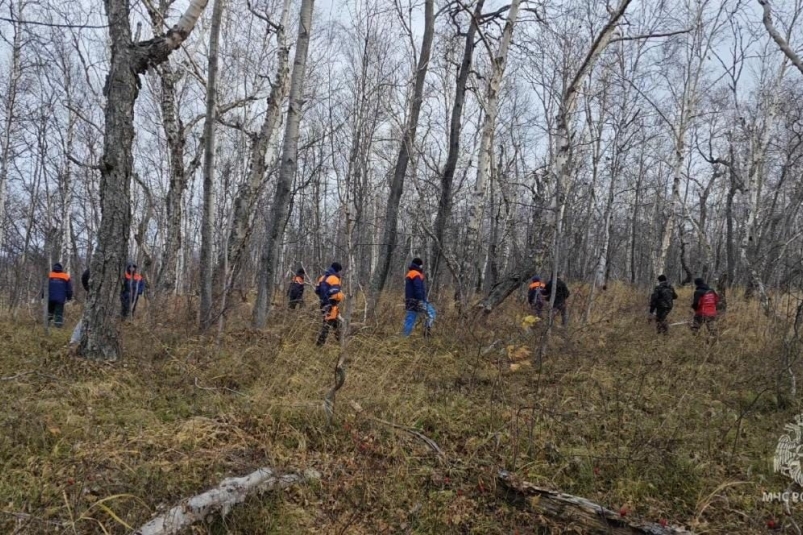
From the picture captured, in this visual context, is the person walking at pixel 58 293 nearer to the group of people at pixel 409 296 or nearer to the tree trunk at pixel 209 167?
the tree trunk at pixel 209 167

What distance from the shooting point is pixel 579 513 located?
3145 mm

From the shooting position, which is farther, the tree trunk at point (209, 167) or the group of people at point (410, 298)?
the group of people at point (410, 298)

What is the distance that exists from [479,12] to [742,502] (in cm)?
986

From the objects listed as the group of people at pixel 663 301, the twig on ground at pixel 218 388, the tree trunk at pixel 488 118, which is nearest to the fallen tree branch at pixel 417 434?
the twig on ground at pixel 218 388

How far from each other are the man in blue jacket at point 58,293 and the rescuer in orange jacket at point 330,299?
5155 mm

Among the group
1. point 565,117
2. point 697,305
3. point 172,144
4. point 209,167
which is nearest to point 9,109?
point 172,144

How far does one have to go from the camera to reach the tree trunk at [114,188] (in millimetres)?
5105

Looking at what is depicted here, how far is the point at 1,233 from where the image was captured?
40.6ft

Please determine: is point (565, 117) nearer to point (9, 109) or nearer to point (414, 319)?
point (414, 319)

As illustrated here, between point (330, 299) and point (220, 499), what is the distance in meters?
3.71

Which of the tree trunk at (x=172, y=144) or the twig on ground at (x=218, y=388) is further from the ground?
the tree trunk at (x=172, y=144)

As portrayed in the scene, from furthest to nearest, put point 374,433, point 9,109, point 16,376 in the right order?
point 9,109
point 16,376
point 374,433

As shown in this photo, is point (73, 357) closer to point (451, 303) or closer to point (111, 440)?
point (111, 440)

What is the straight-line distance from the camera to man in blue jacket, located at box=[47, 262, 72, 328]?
8328 mm
